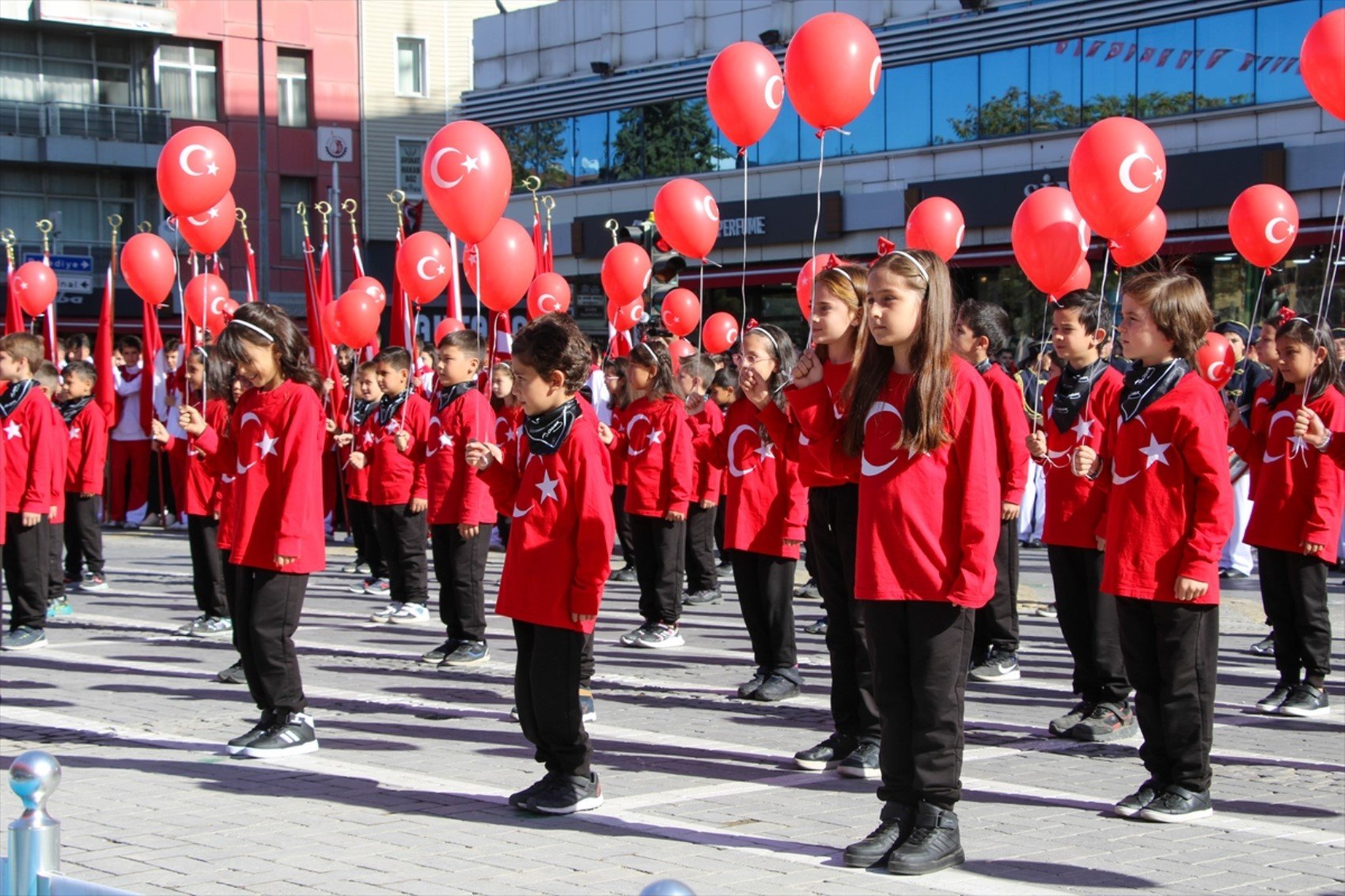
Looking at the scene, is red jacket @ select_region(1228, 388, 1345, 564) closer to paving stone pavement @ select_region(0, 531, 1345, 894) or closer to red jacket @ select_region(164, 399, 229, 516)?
paving stone pavement @ select_region(0, 531, 1345, 894)

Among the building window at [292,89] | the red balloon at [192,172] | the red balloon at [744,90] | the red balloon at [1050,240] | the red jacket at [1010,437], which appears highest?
the building window at [292,89]

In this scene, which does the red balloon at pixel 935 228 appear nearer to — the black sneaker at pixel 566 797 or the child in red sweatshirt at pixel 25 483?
the black sneaker at pixel 566 797

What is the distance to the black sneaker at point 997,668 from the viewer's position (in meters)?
9.46

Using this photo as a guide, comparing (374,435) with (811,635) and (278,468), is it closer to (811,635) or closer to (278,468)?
(811,635)

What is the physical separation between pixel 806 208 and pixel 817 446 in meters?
25.6

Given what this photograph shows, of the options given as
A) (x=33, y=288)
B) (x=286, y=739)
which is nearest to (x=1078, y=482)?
(x=286, y=739)

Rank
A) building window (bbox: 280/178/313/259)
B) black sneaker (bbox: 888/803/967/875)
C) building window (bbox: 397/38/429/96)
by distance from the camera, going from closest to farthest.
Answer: black sneaker (bbox: 888/803/967/875) → building window (bbox: 280/178/313/259) → building window (bbox: 397/38/429/96)

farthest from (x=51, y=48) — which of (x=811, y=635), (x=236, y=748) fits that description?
(x=236, y=748)

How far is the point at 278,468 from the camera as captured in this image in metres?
7.43

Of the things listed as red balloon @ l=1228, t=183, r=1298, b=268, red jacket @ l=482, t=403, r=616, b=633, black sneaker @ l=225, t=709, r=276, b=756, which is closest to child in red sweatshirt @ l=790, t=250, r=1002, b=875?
red jacket @ l=482, t=403, r=616, b=633

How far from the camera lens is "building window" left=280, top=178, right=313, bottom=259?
143ft

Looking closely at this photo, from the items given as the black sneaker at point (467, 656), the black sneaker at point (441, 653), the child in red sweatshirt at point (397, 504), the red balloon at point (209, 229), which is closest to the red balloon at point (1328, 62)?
the black sneaker at point (467, 656)

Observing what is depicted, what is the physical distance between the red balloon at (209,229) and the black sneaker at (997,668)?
6.60 meters

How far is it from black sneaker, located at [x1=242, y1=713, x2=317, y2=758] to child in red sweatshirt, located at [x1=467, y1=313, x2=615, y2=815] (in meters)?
1.45
